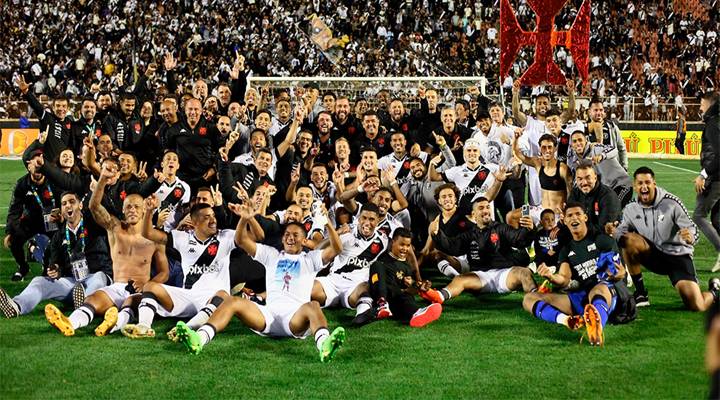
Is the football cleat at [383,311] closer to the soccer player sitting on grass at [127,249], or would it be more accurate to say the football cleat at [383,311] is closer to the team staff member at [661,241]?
the soccer player sitting on grass at [127,249]

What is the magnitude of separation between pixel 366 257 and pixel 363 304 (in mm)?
700

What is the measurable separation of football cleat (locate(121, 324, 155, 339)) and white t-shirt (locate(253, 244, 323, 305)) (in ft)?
3.42

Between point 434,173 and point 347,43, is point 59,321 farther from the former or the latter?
point 347,43

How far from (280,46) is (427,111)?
21.5 meters

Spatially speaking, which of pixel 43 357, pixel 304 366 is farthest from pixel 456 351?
pixel 43 357

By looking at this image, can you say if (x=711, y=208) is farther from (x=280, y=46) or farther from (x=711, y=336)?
(x=280, y=46)

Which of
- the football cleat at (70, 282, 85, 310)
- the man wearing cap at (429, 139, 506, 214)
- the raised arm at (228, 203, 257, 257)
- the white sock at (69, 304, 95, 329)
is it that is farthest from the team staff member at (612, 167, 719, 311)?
the football cleat at (70, 282, 85, 310)

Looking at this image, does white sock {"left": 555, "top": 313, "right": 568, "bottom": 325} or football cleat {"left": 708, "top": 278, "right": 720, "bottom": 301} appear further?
football cleat {"left": 708, "top": 278, "right": 720, "bottom": 301}

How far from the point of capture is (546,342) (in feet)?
24.3

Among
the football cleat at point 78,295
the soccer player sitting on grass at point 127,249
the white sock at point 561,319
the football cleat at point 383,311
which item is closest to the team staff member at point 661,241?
the white sock at point 561,319

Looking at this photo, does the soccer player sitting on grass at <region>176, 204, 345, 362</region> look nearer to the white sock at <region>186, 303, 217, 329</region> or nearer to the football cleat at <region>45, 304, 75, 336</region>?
the white sock at <region>186, 303, 217, 329</region>

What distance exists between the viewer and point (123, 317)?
7691mm

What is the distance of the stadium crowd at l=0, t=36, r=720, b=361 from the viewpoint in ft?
25.4

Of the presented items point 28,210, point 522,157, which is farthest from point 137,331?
point 522,157
